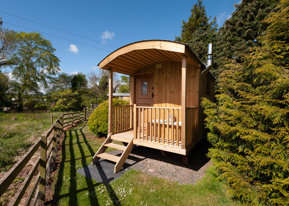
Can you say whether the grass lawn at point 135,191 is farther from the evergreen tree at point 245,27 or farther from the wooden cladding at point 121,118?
the evergreen tree at point 245,27

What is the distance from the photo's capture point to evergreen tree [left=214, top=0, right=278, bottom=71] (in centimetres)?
470

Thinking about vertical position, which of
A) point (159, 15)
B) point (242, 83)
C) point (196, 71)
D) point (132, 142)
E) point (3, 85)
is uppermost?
point (159, 15)

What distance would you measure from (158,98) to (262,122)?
323 centimetres

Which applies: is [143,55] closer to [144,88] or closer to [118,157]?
[144,88]

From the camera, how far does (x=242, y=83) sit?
240 cm

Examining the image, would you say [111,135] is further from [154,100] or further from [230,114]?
[230,114]

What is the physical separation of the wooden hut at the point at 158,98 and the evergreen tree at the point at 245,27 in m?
1.48

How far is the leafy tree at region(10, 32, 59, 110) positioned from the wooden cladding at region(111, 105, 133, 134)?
20.6 metres

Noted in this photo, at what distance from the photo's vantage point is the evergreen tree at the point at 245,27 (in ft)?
15.4

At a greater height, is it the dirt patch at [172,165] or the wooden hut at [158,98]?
the wooden hut at [158,98]

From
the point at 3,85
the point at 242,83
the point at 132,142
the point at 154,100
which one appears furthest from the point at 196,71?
the point at 3,85

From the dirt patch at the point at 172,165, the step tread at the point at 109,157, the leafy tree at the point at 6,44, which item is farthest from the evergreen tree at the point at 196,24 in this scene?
the leafy tree at the point at 6,44

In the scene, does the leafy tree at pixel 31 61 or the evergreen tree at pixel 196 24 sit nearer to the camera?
the evergreen tree at pixel 196 24

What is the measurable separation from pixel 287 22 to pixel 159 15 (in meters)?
11.7
